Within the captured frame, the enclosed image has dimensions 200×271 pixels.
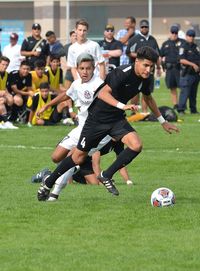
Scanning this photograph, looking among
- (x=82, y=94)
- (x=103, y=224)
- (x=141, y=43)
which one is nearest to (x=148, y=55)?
(x=103, y=224)

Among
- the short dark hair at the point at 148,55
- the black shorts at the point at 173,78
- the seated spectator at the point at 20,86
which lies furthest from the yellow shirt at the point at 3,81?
the short dark hair at the point at 148,55

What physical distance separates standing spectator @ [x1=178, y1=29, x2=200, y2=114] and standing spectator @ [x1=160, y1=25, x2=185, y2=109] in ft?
1.75

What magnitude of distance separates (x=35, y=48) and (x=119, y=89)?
1427 centimetres

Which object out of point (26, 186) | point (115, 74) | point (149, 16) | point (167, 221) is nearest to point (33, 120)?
point (26, 186)

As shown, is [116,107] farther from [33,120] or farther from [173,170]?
[33,120]

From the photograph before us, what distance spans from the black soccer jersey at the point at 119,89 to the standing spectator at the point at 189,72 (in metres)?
13.7

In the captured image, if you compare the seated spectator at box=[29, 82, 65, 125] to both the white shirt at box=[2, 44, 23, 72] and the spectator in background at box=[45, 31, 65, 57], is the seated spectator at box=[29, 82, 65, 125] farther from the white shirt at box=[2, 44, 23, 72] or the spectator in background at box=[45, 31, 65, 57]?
the white shirt at box=[2, 44, 23, 72]

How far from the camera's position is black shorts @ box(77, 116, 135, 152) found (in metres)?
10.9

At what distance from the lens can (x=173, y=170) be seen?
48.0 feet

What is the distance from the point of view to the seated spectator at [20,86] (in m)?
22.1

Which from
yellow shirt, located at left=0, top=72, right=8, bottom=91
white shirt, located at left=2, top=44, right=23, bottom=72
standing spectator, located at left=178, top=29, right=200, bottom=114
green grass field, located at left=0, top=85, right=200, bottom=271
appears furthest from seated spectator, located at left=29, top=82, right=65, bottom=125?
green grass field, located at left=0, top=85, right=200, bottom=271

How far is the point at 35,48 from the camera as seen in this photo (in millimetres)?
24891

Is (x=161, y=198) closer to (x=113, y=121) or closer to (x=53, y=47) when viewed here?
(x=113, y=121)

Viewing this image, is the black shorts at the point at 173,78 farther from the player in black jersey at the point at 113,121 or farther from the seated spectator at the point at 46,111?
the player in black jersey at the point at 113,121
